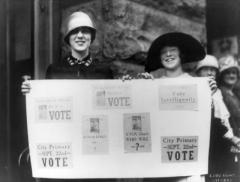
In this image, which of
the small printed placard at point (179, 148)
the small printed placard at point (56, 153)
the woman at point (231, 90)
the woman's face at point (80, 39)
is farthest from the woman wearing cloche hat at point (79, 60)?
the woman at point (231, 90)

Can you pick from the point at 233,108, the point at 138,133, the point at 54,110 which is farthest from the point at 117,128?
the point at 233,108

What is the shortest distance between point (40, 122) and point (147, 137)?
0.63 m

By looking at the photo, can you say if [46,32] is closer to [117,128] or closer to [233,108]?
[117,128]

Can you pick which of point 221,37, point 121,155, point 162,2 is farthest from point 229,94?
point 121,155

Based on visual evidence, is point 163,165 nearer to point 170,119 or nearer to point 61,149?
point 170,119

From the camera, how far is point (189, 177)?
366 cm

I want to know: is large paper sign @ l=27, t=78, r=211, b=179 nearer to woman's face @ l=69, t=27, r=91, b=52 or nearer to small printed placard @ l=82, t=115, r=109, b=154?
small printed placard @ l=82, t=115, r=109, b=154

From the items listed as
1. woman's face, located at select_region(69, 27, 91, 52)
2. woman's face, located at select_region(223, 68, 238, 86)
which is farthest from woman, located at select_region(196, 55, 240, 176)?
woman's face, located at select_region(69, 27, 91, 52)

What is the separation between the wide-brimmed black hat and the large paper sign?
8.8 inches

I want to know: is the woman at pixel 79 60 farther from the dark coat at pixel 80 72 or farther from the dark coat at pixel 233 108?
the dark coat at pixel 233 108

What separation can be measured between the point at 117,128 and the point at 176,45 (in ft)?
2.02

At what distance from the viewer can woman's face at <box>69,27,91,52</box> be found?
12.1 ft

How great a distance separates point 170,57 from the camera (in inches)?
146

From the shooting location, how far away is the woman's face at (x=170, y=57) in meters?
3.71
